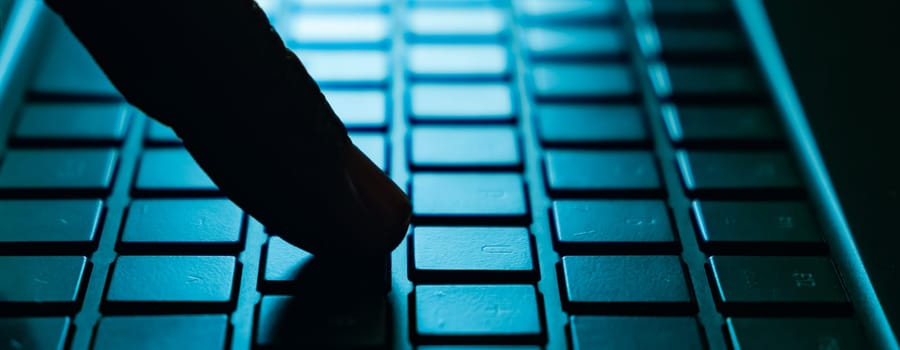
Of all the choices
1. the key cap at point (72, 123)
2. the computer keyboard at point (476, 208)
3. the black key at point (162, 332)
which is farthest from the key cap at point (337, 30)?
the black key at point (162, 332)

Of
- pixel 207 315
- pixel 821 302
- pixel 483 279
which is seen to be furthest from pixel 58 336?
pixel 821 302

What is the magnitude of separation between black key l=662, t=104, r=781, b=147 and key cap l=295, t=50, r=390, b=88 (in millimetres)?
155

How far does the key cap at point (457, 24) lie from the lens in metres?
0.51

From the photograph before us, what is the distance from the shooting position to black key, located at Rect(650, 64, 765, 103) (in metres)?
0.47

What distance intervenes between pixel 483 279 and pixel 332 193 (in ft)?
0.27

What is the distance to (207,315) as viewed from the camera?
1.11 feet

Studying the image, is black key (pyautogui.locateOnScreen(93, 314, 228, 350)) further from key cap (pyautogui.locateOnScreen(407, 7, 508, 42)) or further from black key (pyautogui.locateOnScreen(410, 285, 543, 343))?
key cap (pyautogui.locateOnScreen(407, 7, 508, 42))

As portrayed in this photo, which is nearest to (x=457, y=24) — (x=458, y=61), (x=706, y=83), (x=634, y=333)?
(x=458, y=61)

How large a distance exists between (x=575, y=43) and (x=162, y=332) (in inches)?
11.4

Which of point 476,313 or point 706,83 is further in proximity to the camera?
point 706,83

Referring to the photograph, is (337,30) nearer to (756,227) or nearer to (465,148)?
(465,148)

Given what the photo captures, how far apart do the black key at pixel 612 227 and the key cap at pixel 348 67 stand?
139 millimetres

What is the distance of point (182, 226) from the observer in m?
0.38

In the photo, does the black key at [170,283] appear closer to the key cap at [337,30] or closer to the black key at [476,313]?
the black key at [476,313]
